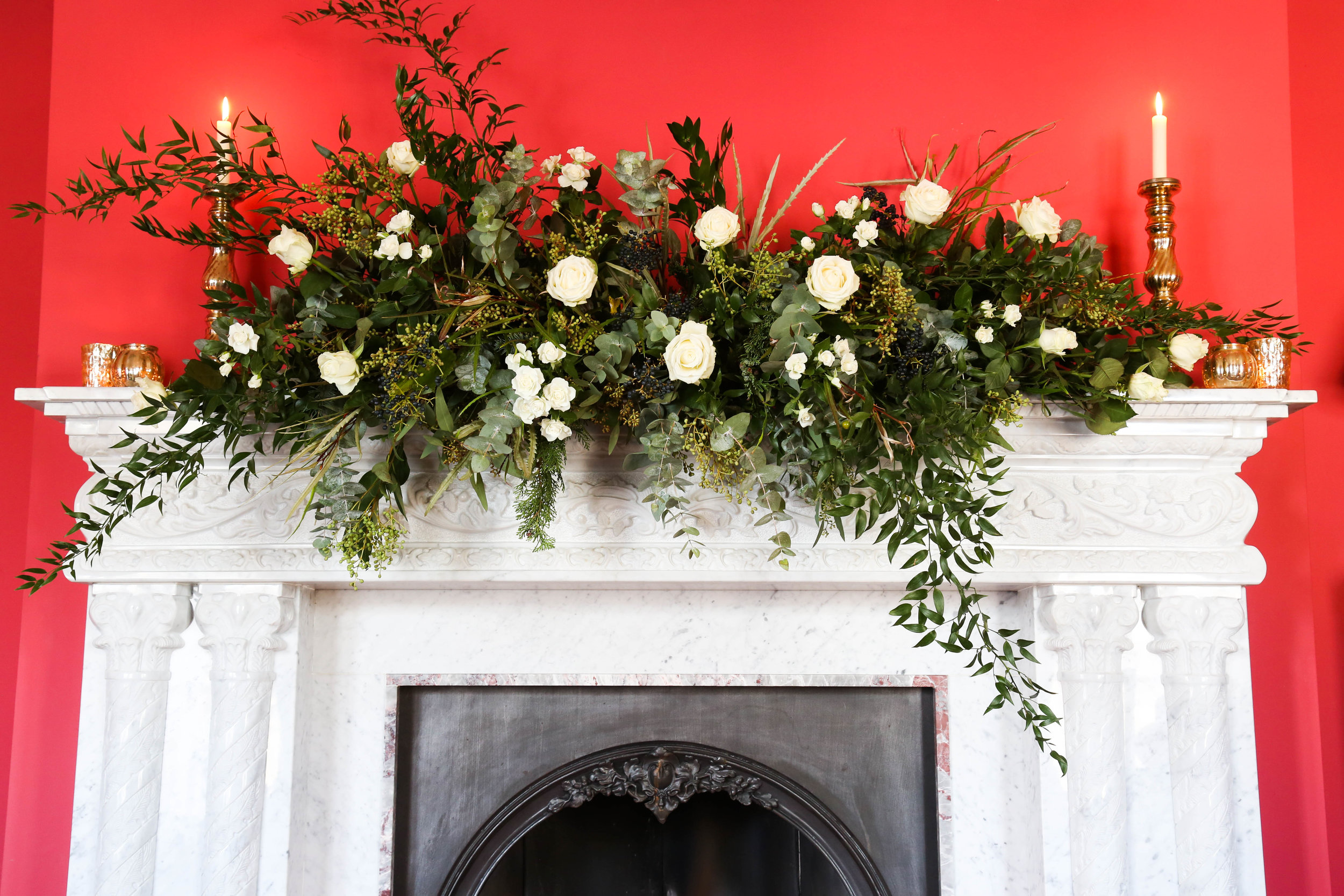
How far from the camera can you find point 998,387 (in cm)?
134

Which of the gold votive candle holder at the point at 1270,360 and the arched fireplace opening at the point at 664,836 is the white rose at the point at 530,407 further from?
the gold votive candle holder at the point at 1270,360

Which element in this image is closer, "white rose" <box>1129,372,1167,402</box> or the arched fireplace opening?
"white rose" <box>1129,372,1167,402</box>

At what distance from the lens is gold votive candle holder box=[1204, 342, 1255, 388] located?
147 cm

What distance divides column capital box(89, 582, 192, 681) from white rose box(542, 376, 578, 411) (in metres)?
0.79

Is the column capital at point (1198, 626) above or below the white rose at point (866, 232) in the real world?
below

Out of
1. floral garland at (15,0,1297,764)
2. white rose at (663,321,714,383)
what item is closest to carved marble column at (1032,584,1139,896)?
floral garland at (15,0,1297,764)

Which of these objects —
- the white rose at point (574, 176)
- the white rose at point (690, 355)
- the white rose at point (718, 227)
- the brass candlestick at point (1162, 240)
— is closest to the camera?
the white rose at point (690, 355)

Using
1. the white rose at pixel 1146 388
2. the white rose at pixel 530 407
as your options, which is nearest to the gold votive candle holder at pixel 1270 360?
the white rose at pixel 1146 388

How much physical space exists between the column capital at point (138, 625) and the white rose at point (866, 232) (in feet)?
4.20

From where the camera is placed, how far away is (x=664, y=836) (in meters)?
1.83

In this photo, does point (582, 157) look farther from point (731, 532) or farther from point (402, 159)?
point (731, 532)

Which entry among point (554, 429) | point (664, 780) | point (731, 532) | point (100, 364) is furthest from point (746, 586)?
point (100, 364)

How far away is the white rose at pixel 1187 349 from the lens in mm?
1409

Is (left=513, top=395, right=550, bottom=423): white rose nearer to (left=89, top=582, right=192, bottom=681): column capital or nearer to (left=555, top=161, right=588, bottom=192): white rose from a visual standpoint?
(left=555, top=161, right=588, bottom=192): white rose
